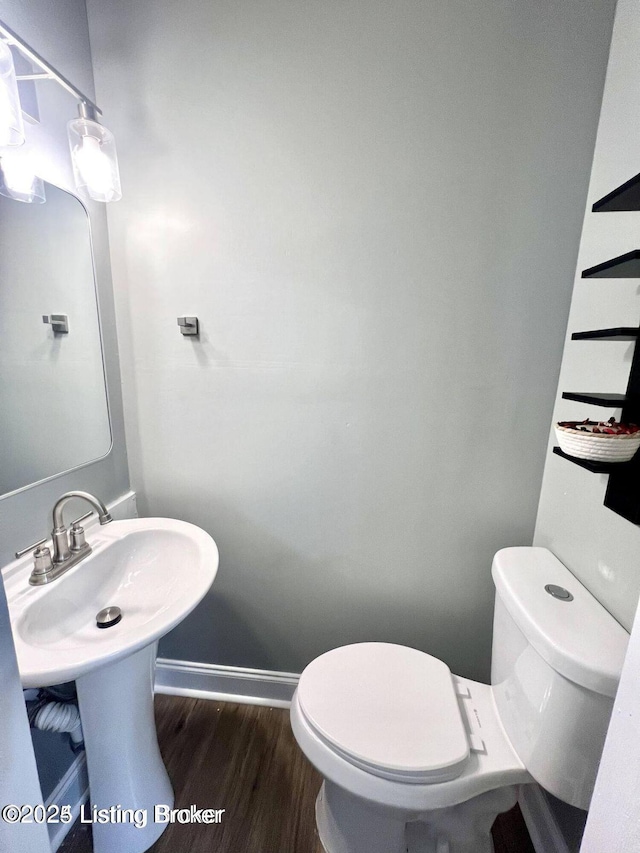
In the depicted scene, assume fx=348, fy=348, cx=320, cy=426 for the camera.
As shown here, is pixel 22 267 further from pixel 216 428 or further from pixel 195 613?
pixel 195 613

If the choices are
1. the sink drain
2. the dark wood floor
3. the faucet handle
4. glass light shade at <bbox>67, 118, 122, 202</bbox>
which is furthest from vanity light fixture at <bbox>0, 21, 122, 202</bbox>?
the dark wood floor

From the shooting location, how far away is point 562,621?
77cm

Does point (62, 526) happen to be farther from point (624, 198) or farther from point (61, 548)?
point (624, 198)

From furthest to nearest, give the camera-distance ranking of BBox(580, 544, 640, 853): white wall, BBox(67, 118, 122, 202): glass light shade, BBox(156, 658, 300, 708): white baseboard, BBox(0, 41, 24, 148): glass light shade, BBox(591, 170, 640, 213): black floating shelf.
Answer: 1. BBox(156, 658, 300, 708): white baseboard
2. BBox(67, 118, 122, 202): glass light shade
3. BBox(0, 41, 24, 148): glass light shade
4. BBox(591, 170, 640, 213): black floating shelf
5. BBox(580, 544, 640, 853): white wall

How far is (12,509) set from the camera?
89 centimetres

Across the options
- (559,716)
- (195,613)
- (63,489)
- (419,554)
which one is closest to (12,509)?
(63,489)

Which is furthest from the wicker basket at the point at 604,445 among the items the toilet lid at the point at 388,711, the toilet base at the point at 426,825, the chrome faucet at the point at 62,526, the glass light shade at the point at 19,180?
the glass light shade at the point at 19,180

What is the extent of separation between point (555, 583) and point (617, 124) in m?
1.15

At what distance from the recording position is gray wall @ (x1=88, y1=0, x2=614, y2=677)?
0.97 metres

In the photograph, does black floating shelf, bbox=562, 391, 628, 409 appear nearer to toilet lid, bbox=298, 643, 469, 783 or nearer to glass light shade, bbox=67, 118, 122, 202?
toilet lid, bbox=298, 643, 469, 783

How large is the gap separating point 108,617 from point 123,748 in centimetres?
34

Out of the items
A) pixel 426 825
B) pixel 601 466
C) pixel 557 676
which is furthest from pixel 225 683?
pixel 601 466

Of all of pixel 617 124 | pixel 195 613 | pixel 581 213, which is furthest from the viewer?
pixel 195 613

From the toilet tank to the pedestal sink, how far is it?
0.78 metres
